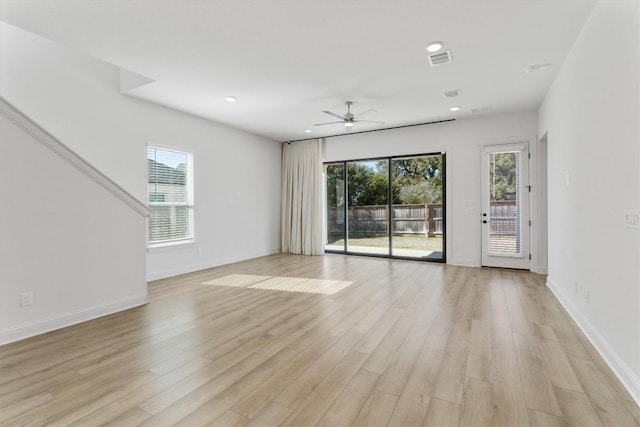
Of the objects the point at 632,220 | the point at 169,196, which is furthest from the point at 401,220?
the point at 632,220

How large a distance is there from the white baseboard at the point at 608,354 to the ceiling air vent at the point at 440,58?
295cm

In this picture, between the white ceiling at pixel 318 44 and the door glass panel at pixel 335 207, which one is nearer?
the white ceiling at pixel 318 44

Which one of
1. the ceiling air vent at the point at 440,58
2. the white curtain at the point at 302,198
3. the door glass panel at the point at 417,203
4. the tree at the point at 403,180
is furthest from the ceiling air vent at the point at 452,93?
the white curtain at the point at 302,198

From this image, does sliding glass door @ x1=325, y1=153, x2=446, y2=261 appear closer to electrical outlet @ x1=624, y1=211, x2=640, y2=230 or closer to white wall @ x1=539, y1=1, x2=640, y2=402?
white wall @ x1=539, y1=1, x2=640, y2=402

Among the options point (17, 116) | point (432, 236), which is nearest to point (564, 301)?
point (432, 236)

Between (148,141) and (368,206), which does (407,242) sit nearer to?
(368,206)

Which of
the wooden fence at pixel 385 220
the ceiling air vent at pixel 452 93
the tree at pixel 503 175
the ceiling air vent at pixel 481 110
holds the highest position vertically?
the ceiling air vent at pixel 481 110

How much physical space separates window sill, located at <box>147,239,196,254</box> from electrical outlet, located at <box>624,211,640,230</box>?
559 cm

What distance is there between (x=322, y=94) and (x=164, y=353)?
3.83m

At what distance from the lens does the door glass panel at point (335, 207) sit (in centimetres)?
767

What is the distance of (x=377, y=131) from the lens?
6.97 metres

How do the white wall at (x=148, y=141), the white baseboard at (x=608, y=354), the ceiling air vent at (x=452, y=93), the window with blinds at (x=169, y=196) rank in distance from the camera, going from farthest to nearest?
1. the window with blinds at (x=169, y=196)
2. the ceiling air vent at (x=452, y=93)
3. the white wall at (x=148, y=141)
4. the white baseboard at (x=608, y=354)

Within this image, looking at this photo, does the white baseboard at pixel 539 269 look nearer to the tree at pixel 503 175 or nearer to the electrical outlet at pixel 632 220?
the tree at pixel 503 175

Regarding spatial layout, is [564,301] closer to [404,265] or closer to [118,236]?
[404,265]
